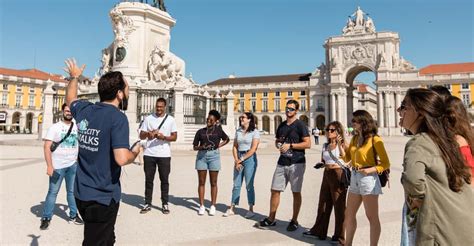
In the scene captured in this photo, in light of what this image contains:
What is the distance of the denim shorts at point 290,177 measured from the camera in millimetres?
4387

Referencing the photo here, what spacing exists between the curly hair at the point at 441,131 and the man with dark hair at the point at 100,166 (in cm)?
196

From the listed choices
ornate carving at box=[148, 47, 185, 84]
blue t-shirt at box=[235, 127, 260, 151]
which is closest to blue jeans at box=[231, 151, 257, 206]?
blue t-shirt at box=[235, 127, 260, 151]

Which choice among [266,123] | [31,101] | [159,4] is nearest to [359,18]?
[266,123]

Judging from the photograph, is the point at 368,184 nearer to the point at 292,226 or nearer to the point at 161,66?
the point at 292,226

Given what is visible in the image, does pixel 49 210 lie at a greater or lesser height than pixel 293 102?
lesser

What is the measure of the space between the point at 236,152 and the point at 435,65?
72762 mm

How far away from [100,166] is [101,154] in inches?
3.5

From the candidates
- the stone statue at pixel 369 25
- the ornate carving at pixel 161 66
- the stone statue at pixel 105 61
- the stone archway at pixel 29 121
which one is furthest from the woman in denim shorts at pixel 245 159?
the stone archway at pixel 29 121

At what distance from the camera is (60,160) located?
14.5 feet

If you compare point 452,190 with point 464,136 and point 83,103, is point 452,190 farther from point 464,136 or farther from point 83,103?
point 83,103

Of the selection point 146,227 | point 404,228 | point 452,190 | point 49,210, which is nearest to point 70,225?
point 49,210

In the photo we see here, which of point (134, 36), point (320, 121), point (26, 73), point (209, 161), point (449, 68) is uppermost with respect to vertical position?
point (449, 68)

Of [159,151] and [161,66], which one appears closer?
[159,151]

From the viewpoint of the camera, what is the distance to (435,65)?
64438 millimetres
